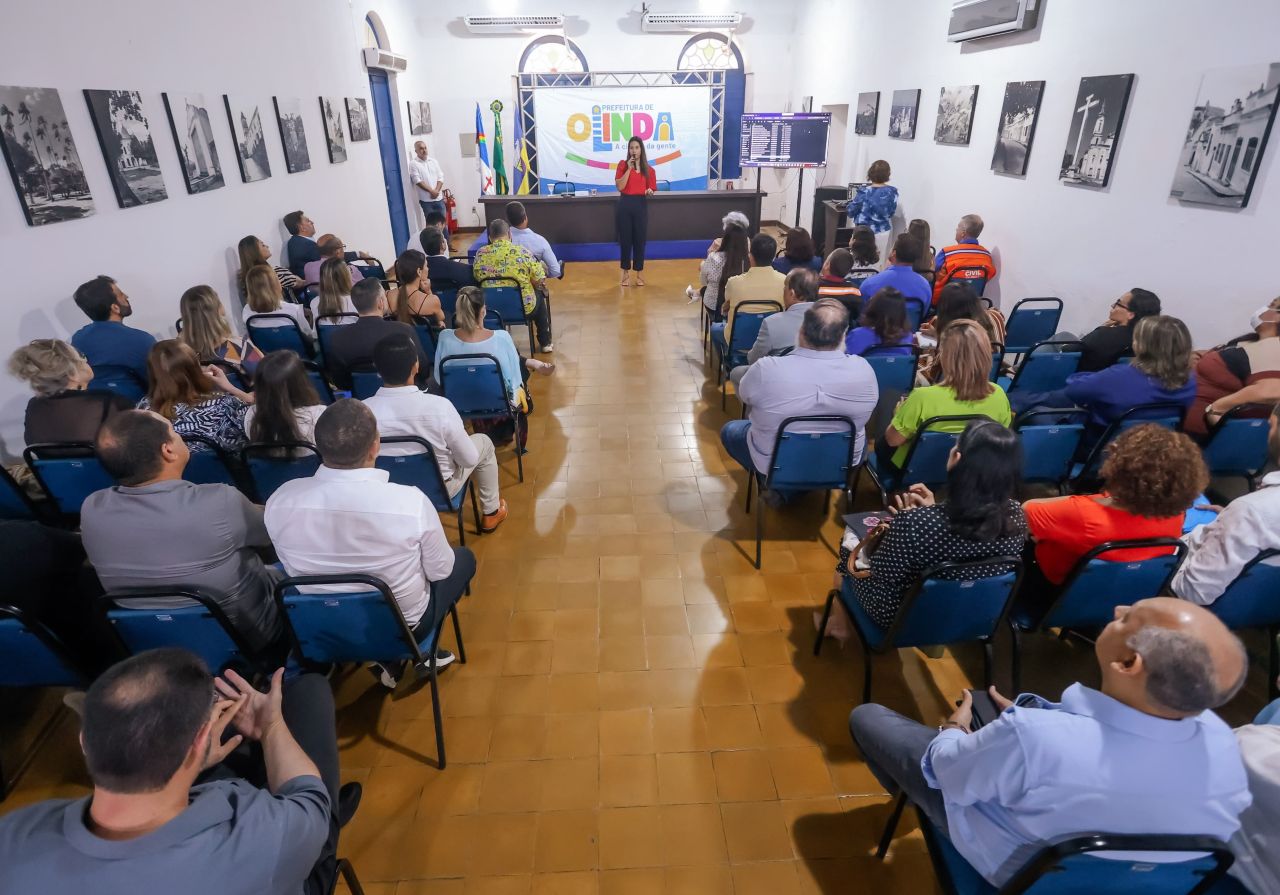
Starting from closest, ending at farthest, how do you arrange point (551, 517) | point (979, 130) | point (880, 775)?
point (880, 775) < point (551, 517) < point (979, 130)

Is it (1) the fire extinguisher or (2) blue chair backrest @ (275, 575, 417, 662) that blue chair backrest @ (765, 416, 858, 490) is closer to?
(2) blue chair backrest @ (275, 575, 417, 662)

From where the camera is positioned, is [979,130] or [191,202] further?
[979,130]

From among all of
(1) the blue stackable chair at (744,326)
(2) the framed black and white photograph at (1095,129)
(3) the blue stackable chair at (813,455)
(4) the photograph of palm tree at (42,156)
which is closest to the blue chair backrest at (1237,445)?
(3) the blue stackable chair at (813,455)

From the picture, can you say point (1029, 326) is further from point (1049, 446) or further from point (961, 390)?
point (961, 390)

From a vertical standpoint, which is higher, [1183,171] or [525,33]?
[525,33]

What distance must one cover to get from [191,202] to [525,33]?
26.2 feet

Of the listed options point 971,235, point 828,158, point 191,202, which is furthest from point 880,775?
point 828,158

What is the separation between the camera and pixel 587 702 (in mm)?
2537

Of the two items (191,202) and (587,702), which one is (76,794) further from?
(191,202)

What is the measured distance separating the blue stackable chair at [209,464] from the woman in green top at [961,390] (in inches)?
115

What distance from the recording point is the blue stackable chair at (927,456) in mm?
2822

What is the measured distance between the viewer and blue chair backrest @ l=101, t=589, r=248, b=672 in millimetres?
1849

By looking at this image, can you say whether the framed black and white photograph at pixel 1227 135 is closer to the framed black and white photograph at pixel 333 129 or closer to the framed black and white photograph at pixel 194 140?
the framed black and white photograph at pixel 194 140

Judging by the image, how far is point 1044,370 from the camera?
3.77 meters
